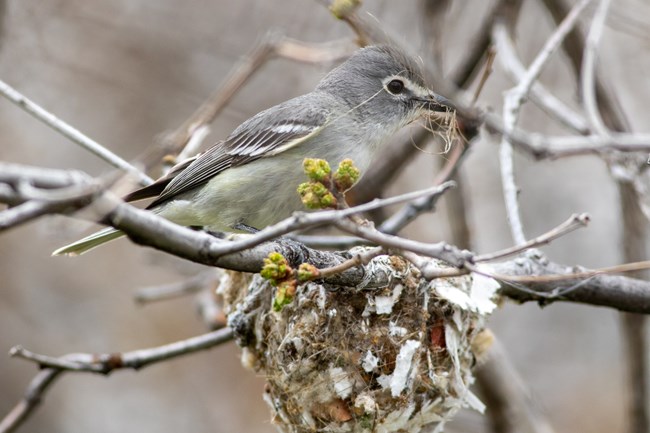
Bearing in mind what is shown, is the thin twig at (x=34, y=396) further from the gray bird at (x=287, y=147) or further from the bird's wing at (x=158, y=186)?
the bird's wing at (x=158, y=186)

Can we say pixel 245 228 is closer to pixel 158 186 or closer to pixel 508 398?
pixel 158 186

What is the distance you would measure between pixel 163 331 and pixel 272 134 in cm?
410

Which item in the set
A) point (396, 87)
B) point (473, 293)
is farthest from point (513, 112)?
point (473, 293)

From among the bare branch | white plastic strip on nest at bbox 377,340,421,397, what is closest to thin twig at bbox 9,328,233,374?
white plastic strip on nest at bbox 377,340,421,397

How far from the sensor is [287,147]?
3.60m

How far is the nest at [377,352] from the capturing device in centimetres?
304

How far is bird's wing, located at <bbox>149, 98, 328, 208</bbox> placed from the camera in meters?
3.69

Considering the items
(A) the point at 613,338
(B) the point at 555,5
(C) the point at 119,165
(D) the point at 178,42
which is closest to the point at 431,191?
(C) the point at 119,165

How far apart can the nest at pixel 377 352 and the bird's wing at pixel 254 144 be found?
78cm

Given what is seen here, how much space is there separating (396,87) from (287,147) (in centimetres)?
76

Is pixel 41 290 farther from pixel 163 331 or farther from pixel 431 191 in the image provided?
pixel 431 191

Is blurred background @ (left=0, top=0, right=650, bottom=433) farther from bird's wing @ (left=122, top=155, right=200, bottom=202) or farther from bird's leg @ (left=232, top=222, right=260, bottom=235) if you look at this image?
bird's leg @ (left=232, top=222, right=260, bottom=235)

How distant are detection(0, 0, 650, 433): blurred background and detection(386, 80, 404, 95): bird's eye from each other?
2.81 m

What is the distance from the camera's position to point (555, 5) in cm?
470
